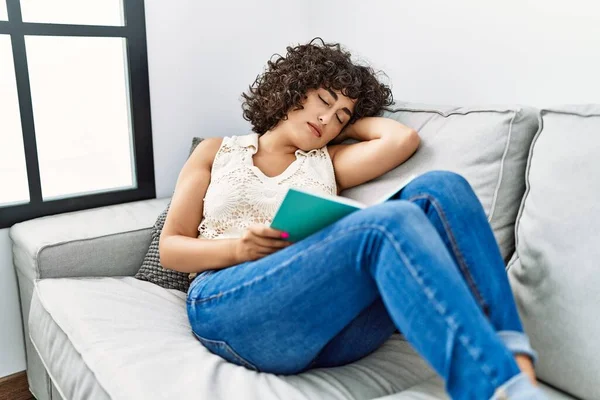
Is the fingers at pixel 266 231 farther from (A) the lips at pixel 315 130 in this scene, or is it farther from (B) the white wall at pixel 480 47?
(B) the white wall at pixel 480 47

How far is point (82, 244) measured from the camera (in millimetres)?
1471

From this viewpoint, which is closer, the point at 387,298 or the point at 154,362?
the point at 387,298

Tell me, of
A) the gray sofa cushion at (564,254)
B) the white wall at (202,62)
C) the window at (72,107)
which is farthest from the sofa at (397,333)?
the white wall at (202,62)

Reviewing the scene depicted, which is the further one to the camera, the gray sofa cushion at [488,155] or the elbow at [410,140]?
the elbow at [410,140]

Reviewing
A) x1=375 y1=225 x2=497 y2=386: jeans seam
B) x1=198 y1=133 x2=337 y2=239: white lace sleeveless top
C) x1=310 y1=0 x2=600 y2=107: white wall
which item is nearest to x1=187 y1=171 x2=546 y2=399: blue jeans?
x1=375 y1=225 x2=497 y2=386: jeans seam

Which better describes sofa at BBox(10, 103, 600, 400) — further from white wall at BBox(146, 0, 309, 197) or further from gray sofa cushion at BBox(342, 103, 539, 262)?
white wall at BBox(146, 0, 309, 197)

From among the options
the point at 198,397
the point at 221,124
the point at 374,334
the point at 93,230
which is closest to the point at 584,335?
the point at 374,334

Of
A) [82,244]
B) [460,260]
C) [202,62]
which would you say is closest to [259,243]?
[460,260]

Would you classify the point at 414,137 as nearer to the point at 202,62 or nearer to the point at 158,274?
the point at 158,274

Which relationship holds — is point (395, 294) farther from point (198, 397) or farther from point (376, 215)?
point (198, 397)

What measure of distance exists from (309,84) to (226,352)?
724 mm

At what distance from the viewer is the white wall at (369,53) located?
1.42 meters

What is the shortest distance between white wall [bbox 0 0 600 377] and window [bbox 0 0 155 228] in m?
0.07

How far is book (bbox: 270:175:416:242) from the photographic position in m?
0.89
